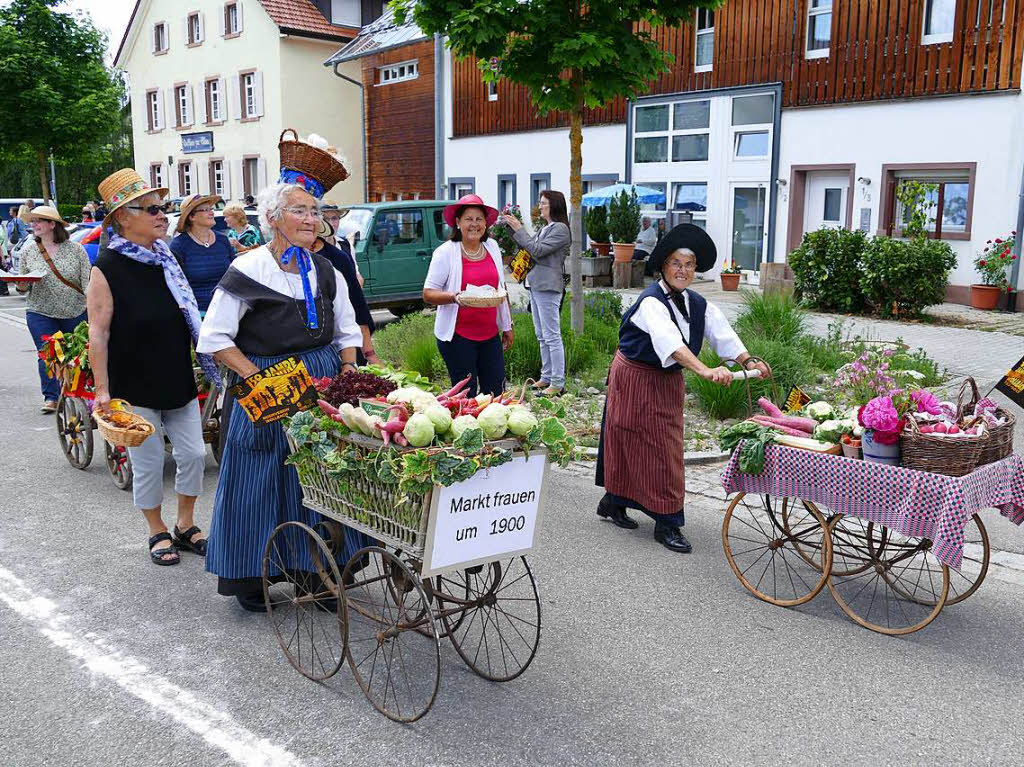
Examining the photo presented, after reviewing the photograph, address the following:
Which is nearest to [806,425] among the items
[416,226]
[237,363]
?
[237,363]

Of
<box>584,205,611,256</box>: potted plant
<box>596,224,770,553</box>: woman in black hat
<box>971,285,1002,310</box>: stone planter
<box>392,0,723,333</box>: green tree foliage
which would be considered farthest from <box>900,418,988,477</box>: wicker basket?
<box>584,205,611,256</box>: potted plant

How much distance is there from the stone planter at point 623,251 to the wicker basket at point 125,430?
1638 centimetres

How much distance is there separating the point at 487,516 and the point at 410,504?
11.9 inches

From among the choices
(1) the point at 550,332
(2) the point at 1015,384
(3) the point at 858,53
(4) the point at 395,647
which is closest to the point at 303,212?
(4) the point at 395,647

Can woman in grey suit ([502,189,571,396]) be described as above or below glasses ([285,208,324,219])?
below

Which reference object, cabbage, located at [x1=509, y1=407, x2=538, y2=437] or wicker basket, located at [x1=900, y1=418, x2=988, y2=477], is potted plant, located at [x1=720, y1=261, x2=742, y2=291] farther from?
cabbage, located at [x1=509, y1=407, x2=538, y2=437]

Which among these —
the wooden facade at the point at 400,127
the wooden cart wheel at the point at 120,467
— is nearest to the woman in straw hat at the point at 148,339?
the wooden cart wheel at the point at 120,467

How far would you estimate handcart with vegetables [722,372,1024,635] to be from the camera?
4.16 meters

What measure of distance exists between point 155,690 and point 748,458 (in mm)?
2803

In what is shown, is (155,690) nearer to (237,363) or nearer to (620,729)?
(237,363)

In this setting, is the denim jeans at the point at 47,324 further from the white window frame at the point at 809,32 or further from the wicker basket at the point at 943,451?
the white window frame at the point at 809,32

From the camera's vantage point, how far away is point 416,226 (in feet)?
51.6

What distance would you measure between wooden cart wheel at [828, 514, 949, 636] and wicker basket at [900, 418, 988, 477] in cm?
48

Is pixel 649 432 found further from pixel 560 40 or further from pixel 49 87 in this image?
pixel 49 87
